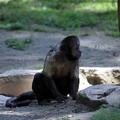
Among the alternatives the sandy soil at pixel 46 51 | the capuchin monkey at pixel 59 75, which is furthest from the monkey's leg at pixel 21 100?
the sandy soil at pixel 46 51

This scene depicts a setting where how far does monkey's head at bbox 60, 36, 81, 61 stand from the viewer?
27.1ft

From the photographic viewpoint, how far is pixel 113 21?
54.2 feet

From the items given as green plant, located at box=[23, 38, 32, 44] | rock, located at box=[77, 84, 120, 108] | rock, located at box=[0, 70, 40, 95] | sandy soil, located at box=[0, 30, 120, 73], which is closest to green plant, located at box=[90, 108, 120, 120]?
rock, located at box=[77, 84, 120, 108]

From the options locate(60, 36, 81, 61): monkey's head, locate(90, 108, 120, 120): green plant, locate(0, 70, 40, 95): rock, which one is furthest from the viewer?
locate(0, 70, 40, 95): rock

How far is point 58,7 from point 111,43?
226 inches

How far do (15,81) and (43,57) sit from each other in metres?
2.36

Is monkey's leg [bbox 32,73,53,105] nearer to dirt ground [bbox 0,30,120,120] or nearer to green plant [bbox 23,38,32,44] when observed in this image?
dirt ground [bbox 0,30,120,120]

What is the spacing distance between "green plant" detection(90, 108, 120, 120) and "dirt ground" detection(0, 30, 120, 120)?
15.0 inches

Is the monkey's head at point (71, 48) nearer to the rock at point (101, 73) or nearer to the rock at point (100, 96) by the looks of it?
the rock at point (100, 96)

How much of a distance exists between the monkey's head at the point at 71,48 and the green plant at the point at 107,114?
6.20 ft

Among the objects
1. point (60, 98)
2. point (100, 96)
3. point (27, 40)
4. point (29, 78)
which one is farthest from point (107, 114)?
point (27, 40)

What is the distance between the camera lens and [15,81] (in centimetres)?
995

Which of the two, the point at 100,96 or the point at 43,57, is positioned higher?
the point at 100,96

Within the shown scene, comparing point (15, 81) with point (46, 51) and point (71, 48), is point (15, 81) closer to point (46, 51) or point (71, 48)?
point (71, 48)
